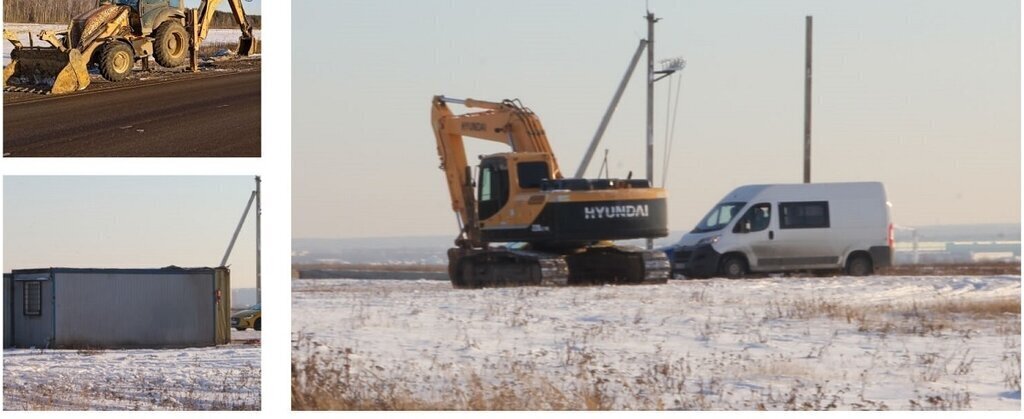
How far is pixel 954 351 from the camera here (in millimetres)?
11359

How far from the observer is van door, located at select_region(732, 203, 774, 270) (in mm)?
19172

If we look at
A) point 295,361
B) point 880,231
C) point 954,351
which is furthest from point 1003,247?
point 295,361

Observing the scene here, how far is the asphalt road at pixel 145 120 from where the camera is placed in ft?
34.2

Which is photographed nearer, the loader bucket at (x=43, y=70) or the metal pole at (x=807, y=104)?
the loader bucket at (x=43, y=70)

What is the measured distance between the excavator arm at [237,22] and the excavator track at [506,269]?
4.67 metres

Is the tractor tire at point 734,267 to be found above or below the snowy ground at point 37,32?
below

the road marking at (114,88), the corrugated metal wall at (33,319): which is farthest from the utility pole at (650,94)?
the corrugated metal wall at (33,319)

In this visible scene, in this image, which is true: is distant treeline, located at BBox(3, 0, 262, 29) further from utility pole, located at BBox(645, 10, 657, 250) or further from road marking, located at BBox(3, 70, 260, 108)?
utility pole, located at BBox(645, 10, 657, 250)

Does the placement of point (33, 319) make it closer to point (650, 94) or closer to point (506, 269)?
point (506, 269)

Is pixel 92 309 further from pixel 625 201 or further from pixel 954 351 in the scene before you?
pixel 954 351

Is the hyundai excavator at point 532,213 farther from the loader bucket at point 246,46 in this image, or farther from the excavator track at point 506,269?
the loader bucket at point 246,46

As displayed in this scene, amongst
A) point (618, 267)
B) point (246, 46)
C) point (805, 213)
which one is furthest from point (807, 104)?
point (246, 46)
